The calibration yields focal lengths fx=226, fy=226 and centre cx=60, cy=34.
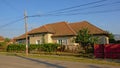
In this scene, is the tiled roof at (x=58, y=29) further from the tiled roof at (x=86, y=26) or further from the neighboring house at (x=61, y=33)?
the tiled roof at (x=86, y=26)

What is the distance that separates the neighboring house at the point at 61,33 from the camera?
41500 mm

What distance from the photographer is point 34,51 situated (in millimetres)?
41531

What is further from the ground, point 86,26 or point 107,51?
point 86,26

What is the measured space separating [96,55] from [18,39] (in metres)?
32.1

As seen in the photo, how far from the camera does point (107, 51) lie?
26078mm

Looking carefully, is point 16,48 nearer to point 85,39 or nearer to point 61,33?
point 61,33

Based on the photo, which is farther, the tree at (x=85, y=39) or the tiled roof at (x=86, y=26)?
the tiled roof at (x=86, y=26)

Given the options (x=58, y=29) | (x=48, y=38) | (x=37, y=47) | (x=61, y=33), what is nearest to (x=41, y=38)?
(x=48, y=38)

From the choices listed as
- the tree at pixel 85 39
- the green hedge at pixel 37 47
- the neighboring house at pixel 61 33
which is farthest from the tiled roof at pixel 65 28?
the tree at pixel 85 39

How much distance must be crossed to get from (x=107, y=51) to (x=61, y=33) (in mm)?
19016

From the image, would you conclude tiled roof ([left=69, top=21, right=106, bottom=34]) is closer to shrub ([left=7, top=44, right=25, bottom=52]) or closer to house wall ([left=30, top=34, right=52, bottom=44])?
house wall ([left=30, top=34, right=52, bottom=44])

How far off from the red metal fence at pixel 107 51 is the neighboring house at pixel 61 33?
13.6 m

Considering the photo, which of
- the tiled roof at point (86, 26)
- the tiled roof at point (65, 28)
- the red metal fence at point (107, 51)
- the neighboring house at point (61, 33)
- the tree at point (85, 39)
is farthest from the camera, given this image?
the tiled roof at point (65, 28)

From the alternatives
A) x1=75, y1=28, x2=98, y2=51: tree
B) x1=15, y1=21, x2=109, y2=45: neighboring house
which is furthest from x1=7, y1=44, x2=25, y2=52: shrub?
x1=75, y1=28, x2=98, y2=51: tree
